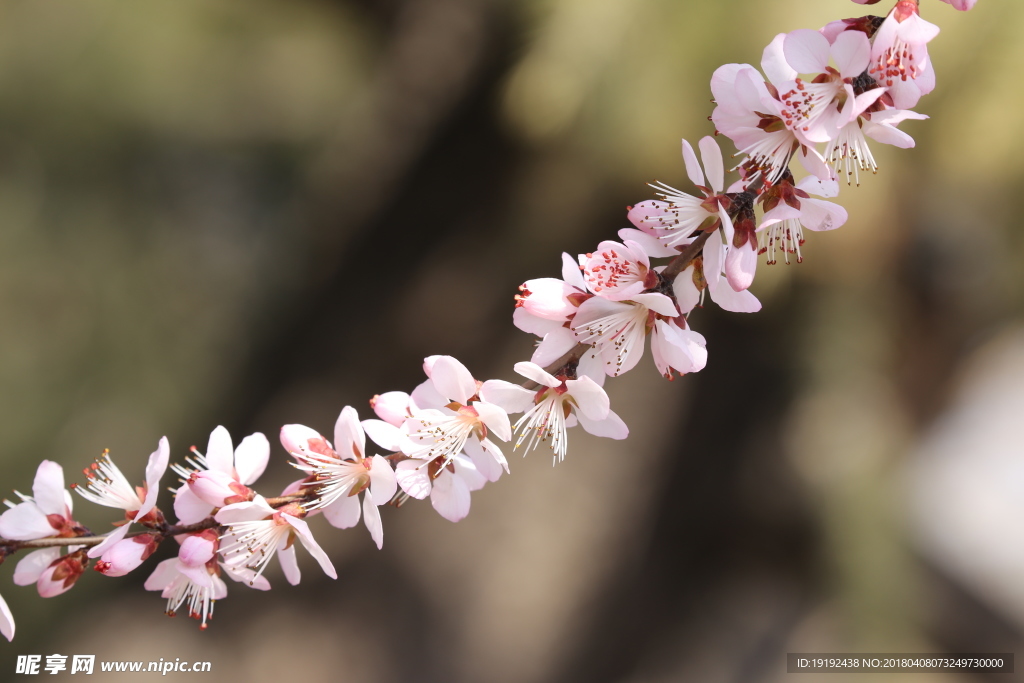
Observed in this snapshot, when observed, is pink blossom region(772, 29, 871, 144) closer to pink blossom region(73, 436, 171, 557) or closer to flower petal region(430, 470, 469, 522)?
flower petal region(430, 470, 469, 522)

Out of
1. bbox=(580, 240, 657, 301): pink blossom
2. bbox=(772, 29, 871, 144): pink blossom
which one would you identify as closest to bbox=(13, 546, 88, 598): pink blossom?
bbox=(580, 240, 657, 301): pink blossom

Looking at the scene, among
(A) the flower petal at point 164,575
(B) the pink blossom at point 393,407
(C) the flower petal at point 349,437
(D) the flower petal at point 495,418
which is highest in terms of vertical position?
(D) the flower petal at point 495,418

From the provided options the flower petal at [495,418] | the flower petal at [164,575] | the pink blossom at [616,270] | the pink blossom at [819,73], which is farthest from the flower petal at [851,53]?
the flower petal at [164,575]

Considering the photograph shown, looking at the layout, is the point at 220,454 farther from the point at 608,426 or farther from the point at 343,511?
the point at 608,426

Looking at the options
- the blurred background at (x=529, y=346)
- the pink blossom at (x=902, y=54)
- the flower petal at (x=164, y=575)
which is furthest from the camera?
the blurred background at (x=529, y=346)

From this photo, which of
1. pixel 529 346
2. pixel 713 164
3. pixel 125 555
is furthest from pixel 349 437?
pixel 529 346

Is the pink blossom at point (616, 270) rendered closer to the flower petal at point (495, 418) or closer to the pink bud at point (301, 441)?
the flower petal at point (495, 418)

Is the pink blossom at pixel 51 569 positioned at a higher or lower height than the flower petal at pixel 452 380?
lower
